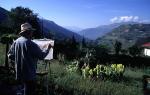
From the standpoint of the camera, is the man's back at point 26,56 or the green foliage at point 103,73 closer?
the man's back at point 26,56

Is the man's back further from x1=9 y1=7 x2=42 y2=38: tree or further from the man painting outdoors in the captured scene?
x1=9 y1=7 x2=42 y2=38: tree

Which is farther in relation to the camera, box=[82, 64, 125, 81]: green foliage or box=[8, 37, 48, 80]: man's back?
box=[82, 64, 125, 81]: green foliage

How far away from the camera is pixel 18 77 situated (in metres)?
6.88

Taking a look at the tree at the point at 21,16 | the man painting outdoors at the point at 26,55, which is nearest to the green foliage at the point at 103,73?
the man painting outdoors at the point at 26,55

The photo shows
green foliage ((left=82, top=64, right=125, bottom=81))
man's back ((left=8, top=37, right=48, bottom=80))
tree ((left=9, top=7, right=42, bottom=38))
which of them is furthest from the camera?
tree ((left=9, top=7, right=42, bottom=38))

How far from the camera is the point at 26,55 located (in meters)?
6.69

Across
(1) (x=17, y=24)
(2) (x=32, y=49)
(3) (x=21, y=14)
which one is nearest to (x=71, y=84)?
(2) (x=32, y=49)

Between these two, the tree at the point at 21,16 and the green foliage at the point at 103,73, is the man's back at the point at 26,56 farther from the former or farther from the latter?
the tree at the point at 21,16

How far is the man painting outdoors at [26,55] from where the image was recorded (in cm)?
667

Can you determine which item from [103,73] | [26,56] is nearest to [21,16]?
[103,73]

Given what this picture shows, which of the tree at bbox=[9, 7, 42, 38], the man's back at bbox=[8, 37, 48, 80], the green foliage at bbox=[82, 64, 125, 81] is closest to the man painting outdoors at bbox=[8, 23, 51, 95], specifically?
the man's back at bbox=[8, 37, 48, 80]

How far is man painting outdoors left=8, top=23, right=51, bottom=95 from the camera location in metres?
6.67

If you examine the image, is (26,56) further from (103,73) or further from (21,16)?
(21,16)

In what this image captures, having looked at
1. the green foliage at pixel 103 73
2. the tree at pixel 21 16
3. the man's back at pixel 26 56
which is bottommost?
the green foliage at pixel 103 73
